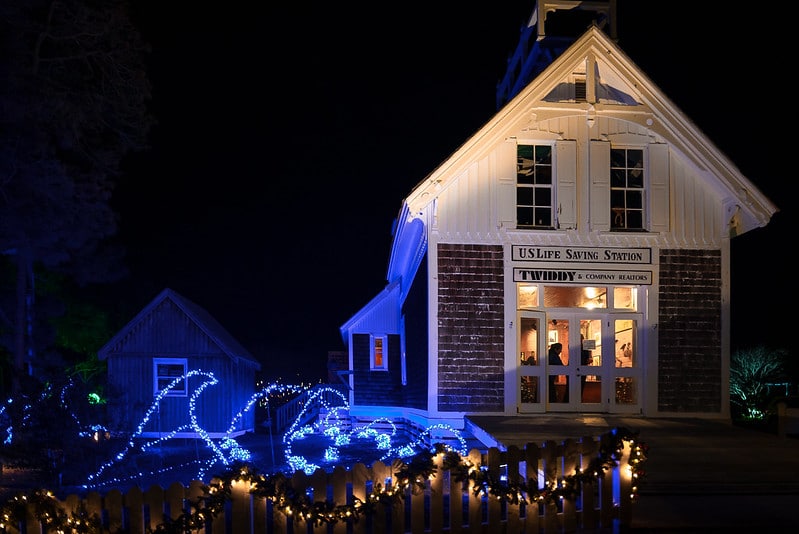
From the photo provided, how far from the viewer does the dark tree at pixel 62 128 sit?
1983cm

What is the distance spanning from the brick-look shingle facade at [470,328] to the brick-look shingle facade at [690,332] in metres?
3.33

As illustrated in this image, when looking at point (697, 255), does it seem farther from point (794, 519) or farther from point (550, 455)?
point (550, 455)

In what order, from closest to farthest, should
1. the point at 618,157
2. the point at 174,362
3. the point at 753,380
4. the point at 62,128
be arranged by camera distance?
the point at 618,157 → the point at 753,380 → the point at 62,128 → the point at 174,362

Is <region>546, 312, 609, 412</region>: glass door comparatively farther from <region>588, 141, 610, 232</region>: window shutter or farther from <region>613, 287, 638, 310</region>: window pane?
<region>588, 141, 610, 232</region>: window shutter

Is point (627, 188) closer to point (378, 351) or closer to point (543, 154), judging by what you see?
point (543, 154)

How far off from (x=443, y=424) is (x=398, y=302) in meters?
10.0

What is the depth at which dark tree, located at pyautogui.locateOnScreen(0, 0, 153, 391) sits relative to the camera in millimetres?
19828

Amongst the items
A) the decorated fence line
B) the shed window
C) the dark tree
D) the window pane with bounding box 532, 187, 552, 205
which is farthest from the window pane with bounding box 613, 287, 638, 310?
the dark tree

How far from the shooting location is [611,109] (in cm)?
1463

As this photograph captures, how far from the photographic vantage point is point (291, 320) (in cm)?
5947

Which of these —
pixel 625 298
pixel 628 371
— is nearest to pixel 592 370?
pixel 628 371

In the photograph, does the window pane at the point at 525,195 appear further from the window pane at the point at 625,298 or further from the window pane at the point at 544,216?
the window pane at the point at 625,298

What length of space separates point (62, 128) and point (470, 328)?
13.8 metres

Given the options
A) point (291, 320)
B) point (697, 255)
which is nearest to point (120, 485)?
point (697, 255)
